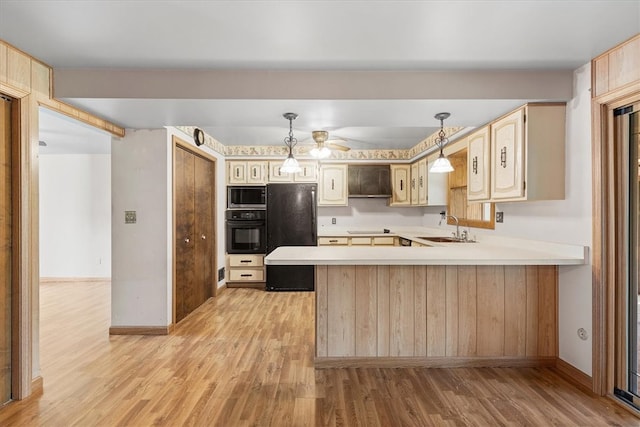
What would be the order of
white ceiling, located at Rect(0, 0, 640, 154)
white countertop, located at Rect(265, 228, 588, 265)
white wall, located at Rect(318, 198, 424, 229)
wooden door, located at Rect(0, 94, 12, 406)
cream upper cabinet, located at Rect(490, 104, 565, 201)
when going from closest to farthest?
white ceiling, located at Rect(0, 0, 640, 154) → wooden door, located at Rect(0, 94, 12, 406) → white countertop, located at Rect(265, 228, 588, 265) → cream upper cabinet, located at Rect(490, 104, 565, 201) → white wall, located at Rect(318, 198, 424, 229)

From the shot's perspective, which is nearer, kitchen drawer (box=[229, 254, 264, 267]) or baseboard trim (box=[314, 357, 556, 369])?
baseboard trim (box=[314, 357, 556, 369])

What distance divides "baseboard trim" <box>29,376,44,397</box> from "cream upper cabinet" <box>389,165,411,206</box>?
4.77 m

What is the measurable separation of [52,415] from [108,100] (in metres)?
2.05

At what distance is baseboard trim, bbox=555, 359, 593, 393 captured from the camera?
2342mm

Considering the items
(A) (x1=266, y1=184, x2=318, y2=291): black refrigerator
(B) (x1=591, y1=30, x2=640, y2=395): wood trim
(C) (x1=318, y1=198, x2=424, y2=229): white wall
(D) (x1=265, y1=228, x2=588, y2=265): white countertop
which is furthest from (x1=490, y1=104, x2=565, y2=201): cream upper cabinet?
(C) (x1=318, y1=198, x2=424, y2=229): white wall

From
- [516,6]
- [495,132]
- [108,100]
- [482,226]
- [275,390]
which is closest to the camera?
[516,6]

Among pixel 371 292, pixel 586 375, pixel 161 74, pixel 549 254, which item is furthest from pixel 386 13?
pixel 586 375

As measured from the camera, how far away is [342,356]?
2713 mm

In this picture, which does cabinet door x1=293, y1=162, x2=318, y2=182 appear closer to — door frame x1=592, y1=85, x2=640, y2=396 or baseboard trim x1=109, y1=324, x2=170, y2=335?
baseboard trim x1=109, y1=324, x2=170, y2=335

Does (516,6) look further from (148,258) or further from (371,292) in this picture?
(148,258)

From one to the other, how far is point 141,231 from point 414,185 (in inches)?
150

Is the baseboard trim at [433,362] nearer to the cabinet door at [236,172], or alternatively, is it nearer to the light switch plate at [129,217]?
the light switch plate at [129,217]

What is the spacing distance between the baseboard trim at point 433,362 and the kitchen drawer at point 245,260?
9.62ft

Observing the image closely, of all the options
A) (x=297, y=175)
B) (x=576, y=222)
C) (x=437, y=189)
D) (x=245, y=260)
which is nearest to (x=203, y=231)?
(x=245, y=260)
